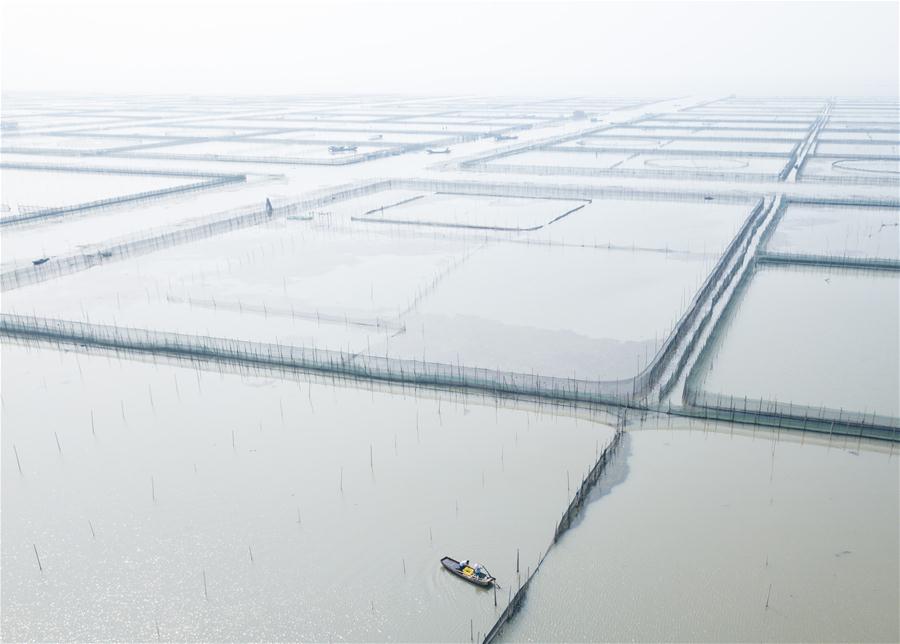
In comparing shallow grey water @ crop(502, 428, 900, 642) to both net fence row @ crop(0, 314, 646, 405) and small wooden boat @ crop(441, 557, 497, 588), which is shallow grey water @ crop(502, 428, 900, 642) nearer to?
small wooden boat @ crop(441, 557, 497, 588)

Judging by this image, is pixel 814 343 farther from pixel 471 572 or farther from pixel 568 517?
pixel 471 572

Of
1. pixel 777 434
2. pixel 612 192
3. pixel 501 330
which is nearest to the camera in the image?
pixel 777 434

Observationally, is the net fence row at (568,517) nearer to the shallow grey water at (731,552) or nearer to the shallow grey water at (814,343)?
the shallow grey water at (731,552)

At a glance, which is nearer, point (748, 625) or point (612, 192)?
point (748, 625)

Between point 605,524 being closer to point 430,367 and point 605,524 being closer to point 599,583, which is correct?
point 599,583

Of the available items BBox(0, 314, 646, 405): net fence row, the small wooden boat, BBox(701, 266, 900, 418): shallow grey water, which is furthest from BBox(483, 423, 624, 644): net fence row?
BBox(701, 266, 900, 418): shallow grey water

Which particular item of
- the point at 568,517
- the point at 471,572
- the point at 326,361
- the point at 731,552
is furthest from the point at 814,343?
the point at 471,572

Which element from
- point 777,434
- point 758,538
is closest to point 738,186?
point 777,434
